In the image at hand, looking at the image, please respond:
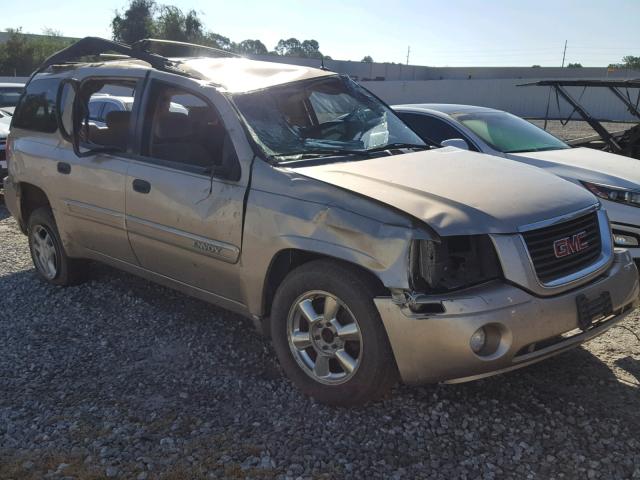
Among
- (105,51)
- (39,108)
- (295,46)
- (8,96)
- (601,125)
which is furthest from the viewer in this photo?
(295,46)

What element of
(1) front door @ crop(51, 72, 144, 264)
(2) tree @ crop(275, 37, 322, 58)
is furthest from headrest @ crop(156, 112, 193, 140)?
(2) tree @ crop(275, 37, 322, 58)

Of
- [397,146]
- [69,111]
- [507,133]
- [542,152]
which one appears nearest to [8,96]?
[69,111]

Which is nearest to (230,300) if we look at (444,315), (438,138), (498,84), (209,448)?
(209,448)

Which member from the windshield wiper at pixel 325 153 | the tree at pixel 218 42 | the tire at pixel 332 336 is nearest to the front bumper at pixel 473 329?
the tire at pixel 332 336

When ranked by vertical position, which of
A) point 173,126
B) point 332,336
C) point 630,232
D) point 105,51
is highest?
point 105,51

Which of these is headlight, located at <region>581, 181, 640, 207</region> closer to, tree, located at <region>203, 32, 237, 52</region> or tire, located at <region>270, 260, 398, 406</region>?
tire, located at <region>270, 260, 398, 406</region>

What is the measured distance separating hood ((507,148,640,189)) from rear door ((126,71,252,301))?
3.48m

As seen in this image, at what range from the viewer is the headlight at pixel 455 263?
9.99 feet

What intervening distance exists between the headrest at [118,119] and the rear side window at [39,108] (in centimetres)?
53

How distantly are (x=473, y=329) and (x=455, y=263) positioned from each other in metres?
0.45

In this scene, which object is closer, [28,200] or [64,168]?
[64,168]

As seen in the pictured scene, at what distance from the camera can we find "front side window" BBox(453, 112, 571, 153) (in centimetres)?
655

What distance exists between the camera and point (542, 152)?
6.51 m

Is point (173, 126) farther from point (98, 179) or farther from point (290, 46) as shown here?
point (290, 46)
